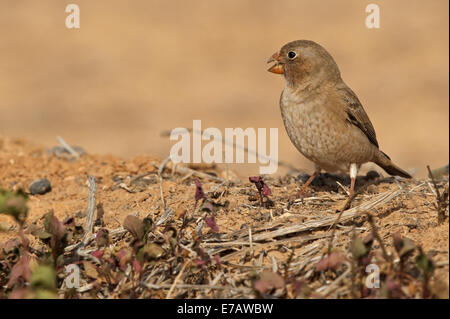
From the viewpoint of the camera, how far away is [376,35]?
1516 centimetres

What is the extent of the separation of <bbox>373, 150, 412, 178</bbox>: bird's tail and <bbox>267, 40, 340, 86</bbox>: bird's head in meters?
0.81

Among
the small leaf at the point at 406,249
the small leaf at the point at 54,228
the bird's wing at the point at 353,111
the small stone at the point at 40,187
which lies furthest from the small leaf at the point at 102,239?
the bird's wing at the point at 353,111

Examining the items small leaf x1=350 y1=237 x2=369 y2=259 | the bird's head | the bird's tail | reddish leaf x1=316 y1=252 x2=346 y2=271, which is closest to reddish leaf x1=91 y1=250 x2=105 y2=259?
reddish leaf x1=316 y1=252 x2=346 y2=271

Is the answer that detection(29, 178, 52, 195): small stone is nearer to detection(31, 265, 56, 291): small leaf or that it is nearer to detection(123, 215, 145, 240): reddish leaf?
detection(123, 215, 145, 240): reddish leaf

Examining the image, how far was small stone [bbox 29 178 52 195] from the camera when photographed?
5426 mm

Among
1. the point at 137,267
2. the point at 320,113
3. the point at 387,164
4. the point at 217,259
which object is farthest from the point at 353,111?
the point at 137,267

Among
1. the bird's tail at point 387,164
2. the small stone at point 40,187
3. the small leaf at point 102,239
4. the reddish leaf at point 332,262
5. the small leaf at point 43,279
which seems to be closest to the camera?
the small leaf at point 43,279

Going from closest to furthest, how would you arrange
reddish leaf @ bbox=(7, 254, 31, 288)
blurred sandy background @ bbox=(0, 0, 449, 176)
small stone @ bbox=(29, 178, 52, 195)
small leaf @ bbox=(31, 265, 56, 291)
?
1. small leaf @ bbox=(31, 265, 56, 291)
2. reddish leaf @ bbox=(7, 254, 31, 288)
3. small stone @ bbox=(29, 178, 52, 195)
4. blurred sandy background @ bbox=(0, 0, 449, 176)

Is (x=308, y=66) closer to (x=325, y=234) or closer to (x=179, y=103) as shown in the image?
(x=325, y=234)

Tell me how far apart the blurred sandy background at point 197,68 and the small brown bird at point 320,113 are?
15.0 ft

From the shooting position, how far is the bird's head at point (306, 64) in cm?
524

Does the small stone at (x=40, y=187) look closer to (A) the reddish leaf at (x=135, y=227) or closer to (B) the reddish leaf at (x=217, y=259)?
(A) the reddish leaf at (x=135, y=227)
